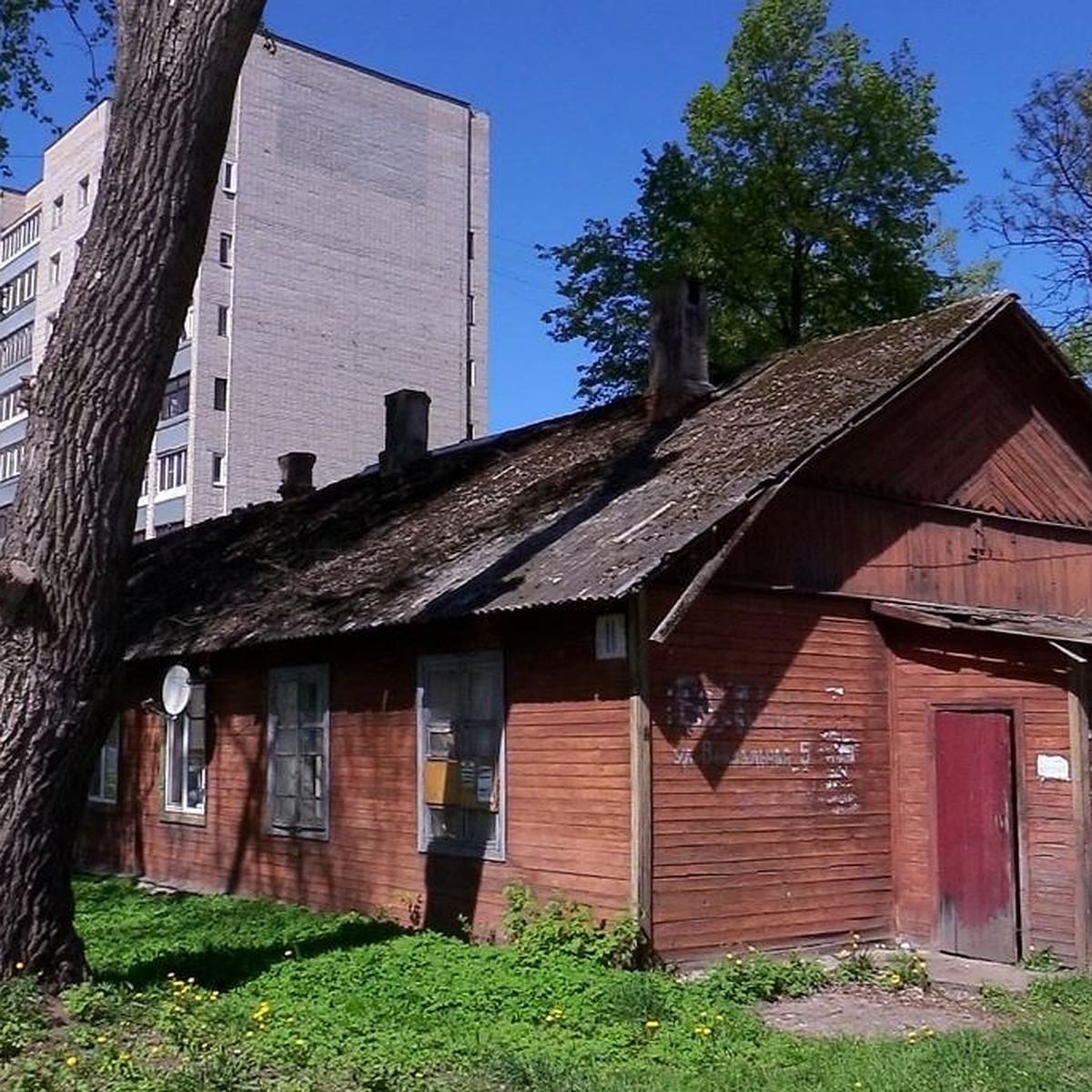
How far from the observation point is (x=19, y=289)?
5181cm

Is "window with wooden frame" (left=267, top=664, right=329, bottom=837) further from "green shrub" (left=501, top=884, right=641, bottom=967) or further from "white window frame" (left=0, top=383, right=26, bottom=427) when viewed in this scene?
"white window frame" (left=0, top=383, right=26, bottom=427)

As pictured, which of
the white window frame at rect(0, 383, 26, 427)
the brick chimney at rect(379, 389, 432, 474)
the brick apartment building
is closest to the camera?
the brick chimney at rect(379, 389, 432, 474)

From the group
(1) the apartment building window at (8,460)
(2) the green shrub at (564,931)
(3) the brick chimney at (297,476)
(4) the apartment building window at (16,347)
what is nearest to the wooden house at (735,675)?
(2) the green shrub at (564,931)

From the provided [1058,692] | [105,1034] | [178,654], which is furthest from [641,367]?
[105,1034]

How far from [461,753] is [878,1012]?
13.8ft

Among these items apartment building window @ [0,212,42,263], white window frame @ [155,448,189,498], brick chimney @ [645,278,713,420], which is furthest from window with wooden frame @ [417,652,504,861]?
apartment building window @ [0,212,42,263]

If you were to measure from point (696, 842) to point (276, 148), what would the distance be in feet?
116

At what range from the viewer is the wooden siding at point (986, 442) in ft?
42.3

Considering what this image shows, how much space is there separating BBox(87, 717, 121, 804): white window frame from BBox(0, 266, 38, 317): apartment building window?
35345 millimetres

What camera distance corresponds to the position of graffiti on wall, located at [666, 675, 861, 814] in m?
11.1

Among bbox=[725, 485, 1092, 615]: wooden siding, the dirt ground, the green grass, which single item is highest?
bbox=[725, 485, 1092, 615]: wooden siding

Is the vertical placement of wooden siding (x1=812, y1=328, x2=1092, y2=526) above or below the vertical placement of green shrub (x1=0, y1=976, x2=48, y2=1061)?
above

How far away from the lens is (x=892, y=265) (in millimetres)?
27438

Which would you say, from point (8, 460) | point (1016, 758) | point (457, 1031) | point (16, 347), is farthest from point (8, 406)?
point (457, 1031)
